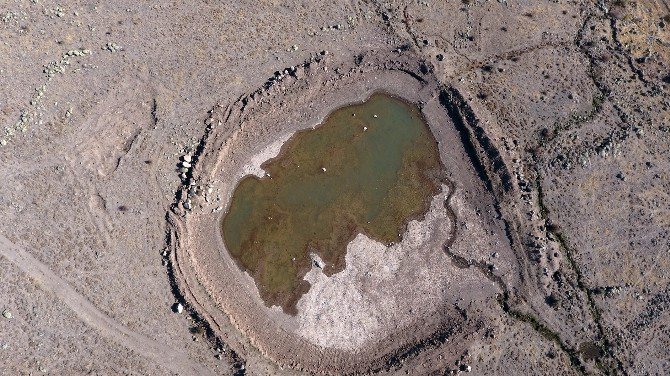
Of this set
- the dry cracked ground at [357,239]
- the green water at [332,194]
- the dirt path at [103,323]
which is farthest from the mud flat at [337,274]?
the dirt path at [103,323]

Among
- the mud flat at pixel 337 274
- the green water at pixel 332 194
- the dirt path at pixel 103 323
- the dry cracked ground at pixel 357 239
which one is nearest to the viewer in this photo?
the dirt path at pixel 103 323

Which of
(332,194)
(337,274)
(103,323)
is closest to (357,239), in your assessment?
(337,274)

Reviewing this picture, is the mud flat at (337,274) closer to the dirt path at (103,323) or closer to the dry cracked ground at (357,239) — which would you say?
the dry cracked ground at (357,239)

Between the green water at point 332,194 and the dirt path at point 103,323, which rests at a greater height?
the green water at point 332,194

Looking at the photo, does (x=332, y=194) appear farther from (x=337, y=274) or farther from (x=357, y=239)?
(x=337, y=274)

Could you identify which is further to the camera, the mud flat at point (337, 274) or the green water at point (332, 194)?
the green water at point (332, 194)

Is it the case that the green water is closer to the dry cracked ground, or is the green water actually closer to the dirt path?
the dry cracked ground
